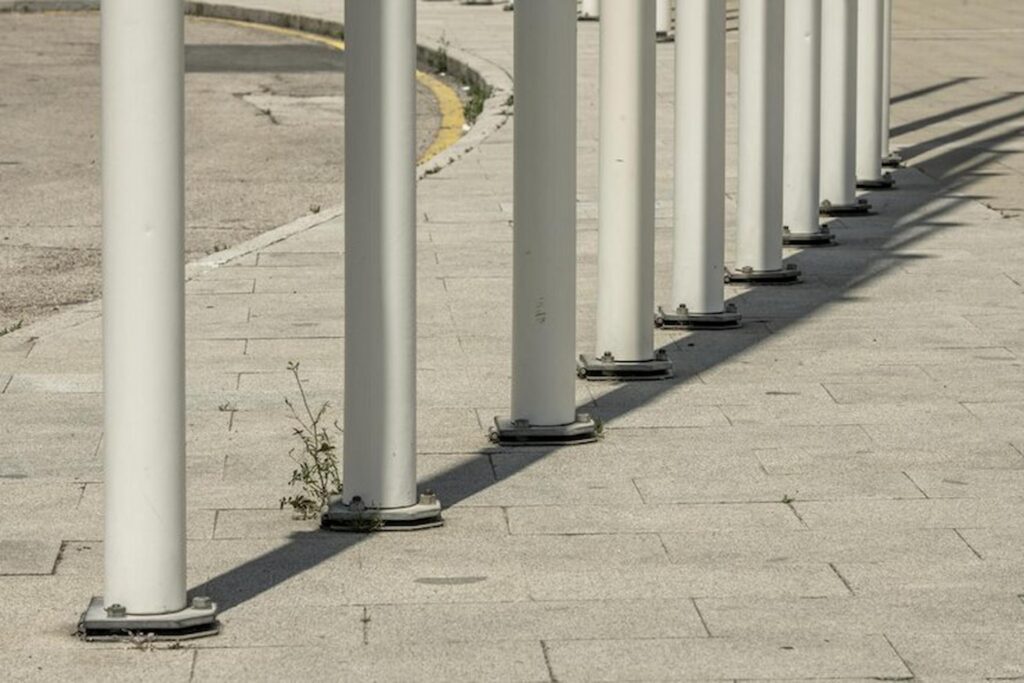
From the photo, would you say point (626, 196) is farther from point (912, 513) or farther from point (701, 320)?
point (912, 513)

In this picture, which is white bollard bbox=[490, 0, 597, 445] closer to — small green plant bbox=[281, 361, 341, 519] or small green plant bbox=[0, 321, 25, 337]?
small green plant bbox=[281, 361, 341, 519]

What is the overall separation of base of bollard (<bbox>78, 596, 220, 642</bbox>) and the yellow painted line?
1072cm

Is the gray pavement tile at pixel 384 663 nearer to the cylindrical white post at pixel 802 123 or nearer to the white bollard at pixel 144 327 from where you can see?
the white bollard at pixel 144 327

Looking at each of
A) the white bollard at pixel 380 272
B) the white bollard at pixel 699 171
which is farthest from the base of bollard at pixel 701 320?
the white bollard at pixel 380 272

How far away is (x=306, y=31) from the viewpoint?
27.2m

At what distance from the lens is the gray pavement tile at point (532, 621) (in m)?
5.98

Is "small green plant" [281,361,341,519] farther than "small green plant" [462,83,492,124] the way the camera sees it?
No

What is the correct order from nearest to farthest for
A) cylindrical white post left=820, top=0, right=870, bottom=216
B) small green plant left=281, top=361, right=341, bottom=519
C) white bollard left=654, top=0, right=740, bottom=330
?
small green plant left=281, top=361, right=341, bottom=519
white bollard left=654, top=0, right=740, bottom=330
cylindrical white post left=820, top=0, right=870, bottom=216

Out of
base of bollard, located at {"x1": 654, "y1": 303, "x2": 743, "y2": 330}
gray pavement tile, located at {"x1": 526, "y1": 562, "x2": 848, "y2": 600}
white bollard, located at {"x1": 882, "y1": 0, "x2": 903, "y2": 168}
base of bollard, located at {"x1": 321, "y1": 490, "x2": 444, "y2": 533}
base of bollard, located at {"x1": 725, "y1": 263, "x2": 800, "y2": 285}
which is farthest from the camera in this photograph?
white bollard, located at {"x1": 882, "y1": 0, "x2": 903, "y2": 168}

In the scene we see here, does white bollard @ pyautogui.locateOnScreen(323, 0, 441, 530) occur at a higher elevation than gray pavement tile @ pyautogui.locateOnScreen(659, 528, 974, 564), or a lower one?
higher

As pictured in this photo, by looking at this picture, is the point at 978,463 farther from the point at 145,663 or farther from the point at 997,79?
the point at 997,79

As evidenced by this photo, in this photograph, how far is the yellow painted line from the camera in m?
17.8

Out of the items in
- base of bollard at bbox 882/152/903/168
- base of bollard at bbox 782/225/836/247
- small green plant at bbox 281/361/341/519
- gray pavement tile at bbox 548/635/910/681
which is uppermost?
base of bollard at bbox 882/152/903/168

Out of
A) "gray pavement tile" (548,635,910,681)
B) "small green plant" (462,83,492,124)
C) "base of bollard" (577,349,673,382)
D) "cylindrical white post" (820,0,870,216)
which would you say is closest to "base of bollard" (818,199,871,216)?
"cylindrical white post" (820,0,870,216)
